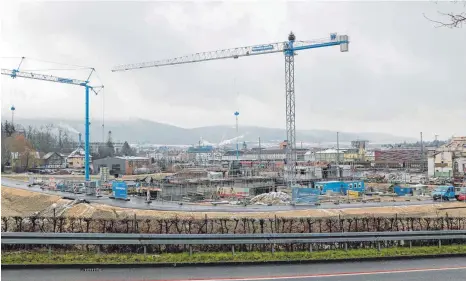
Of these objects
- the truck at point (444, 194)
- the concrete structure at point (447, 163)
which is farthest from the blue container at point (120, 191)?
the concrete structure at point (447, 163)

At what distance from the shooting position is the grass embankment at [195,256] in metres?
9.10

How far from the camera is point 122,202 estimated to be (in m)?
32.0

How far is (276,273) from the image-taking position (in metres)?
8.91

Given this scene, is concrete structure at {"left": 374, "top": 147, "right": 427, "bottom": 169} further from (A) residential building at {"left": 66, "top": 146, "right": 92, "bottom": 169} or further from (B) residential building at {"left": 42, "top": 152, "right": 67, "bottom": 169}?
(B) residential building at {"left": 42, "top": 152, "right": 67, "bottom": 169}

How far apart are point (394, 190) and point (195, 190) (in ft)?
70.2

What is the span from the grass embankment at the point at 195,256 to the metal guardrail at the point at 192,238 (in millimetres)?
270

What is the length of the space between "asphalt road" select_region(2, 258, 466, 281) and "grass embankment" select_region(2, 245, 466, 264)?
332 millimetres

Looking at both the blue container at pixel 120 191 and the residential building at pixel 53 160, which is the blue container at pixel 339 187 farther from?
the residential building at pixel 53 160

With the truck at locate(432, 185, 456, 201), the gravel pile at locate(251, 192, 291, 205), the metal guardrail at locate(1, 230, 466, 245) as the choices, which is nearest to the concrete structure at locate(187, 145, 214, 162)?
the gravel pile at locate(251, 192, 291, 205)

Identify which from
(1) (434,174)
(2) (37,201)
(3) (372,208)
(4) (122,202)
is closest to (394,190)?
(3) (372,208)

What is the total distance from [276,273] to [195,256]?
1.96 meters

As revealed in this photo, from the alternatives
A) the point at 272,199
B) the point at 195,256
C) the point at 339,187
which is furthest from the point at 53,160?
the point at 195,256

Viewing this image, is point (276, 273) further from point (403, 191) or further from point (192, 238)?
point (403, 191)

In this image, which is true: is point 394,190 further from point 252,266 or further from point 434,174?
point 252,266
